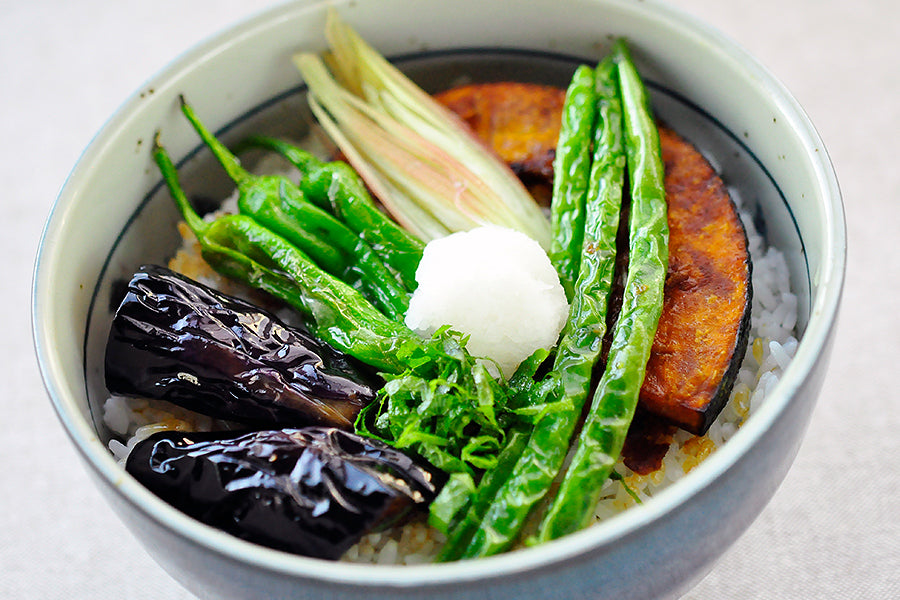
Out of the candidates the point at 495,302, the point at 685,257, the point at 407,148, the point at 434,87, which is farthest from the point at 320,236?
the point at 685,257

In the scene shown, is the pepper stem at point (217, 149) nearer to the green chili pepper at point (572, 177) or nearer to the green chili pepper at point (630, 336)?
the green chili pepper at point (572, 177)

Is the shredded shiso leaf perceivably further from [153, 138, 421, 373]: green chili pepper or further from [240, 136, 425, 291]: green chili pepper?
[153, 138, 421, 373]: green chili pepper

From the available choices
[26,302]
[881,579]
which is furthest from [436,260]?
[26,302]

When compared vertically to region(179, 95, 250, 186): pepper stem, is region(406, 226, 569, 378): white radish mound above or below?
below

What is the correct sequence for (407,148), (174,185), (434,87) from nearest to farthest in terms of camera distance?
(174,185) < (407,148) < (434,87)

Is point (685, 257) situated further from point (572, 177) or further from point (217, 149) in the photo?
point (217, 149)

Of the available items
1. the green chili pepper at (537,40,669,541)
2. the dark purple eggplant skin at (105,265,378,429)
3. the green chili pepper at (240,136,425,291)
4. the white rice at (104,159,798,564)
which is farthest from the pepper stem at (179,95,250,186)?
the green chili pepper at (537,40,669,541)
